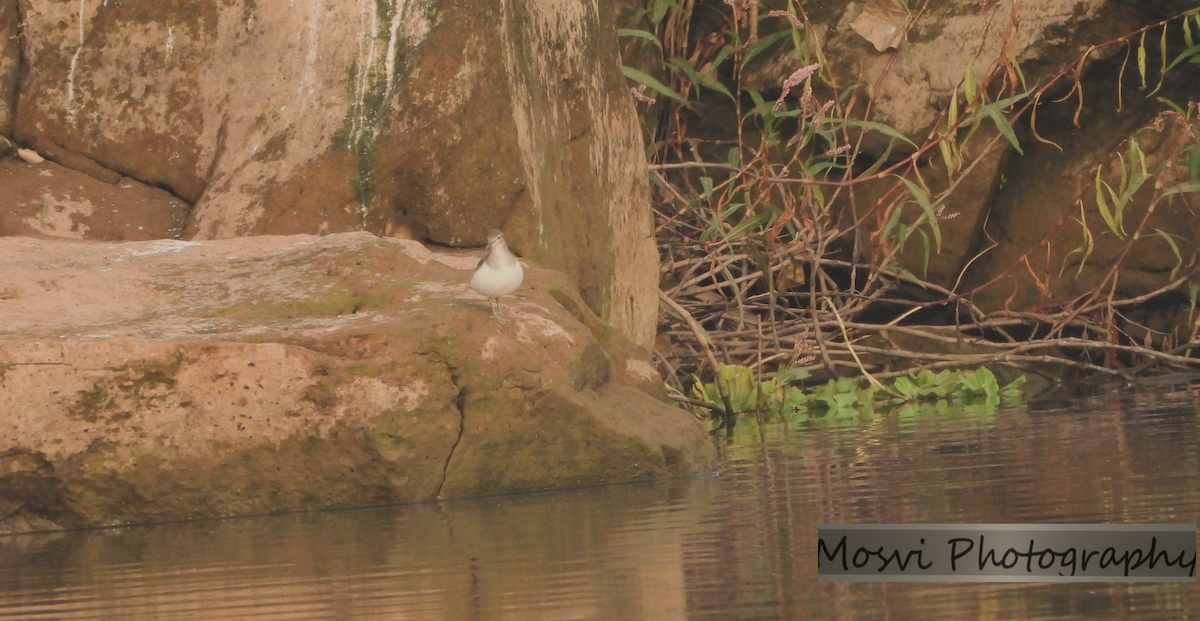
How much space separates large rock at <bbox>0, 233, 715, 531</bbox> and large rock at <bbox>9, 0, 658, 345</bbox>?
153cm

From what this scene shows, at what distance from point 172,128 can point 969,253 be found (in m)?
5.45

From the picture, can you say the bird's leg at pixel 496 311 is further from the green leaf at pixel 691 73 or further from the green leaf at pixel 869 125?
the green leaf at pixel 691 73

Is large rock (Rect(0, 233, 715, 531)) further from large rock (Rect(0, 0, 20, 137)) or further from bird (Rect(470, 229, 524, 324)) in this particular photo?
large rock (Rect(0, 0, 20, 137))

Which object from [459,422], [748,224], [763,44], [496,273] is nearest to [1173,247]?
[748,224]

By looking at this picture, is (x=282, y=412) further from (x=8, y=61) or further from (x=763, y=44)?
(x=763, y=44)

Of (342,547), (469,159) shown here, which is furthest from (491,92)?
(342,547)

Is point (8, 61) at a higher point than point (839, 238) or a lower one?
higher

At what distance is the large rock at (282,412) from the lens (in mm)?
5469

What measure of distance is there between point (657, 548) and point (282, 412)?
6.07ft

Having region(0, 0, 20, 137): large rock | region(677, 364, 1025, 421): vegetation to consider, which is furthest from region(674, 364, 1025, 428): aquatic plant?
region(0, 0, 20, 137): large rock

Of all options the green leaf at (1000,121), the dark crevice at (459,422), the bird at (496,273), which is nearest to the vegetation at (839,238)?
the green leaf at (1000,121)

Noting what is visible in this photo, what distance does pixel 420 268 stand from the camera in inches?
253

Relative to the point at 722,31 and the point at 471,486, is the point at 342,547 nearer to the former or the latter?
the point at 471,486

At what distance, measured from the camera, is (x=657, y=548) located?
418cm
